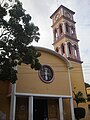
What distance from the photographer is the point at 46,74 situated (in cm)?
1678

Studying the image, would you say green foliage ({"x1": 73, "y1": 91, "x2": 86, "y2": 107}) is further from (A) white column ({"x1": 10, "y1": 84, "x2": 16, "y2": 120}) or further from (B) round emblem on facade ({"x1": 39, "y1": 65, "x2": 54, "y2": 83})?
(A) white column ({"x1": 10, "y1": 84, "x2": 16, "y2": 120})

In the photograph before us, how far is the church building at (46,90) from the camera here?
47.0 ft

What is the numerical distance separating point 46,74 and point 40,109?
3725mm

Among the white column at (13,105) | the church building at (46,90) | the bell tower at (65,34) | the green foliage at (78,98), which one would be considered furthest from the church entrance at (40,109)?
the bell tower at (65,34)

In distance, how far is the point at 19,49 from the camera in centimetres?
1132

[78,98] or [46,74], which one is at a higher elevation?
[46,74]

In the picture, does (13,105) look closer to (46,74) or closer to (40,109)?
(40,109)

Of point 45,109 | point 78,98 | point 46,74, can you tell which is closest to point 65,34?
point 46,74

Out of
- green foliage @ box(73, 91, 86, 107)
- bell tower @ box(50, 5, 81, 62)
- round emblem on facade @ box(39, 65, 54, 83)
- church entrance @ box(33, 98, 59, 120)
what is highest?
bell tower @ box(50, 5, 81, 62)

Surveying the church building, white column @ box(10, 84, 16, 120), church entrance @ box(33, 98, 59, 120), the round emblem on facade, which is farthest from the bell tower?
white column @ box(10, 84, 16, 120)

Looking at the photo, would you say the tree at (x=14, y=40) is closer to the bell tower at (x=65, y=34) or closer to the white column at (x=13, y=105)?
the white column at (x=13, y=105)

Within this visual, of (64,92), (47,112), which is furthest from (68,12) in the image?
(47,112)

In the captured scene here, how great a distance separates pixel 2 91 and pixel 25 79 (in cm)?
232

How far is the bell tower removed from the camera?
22.3 metres
